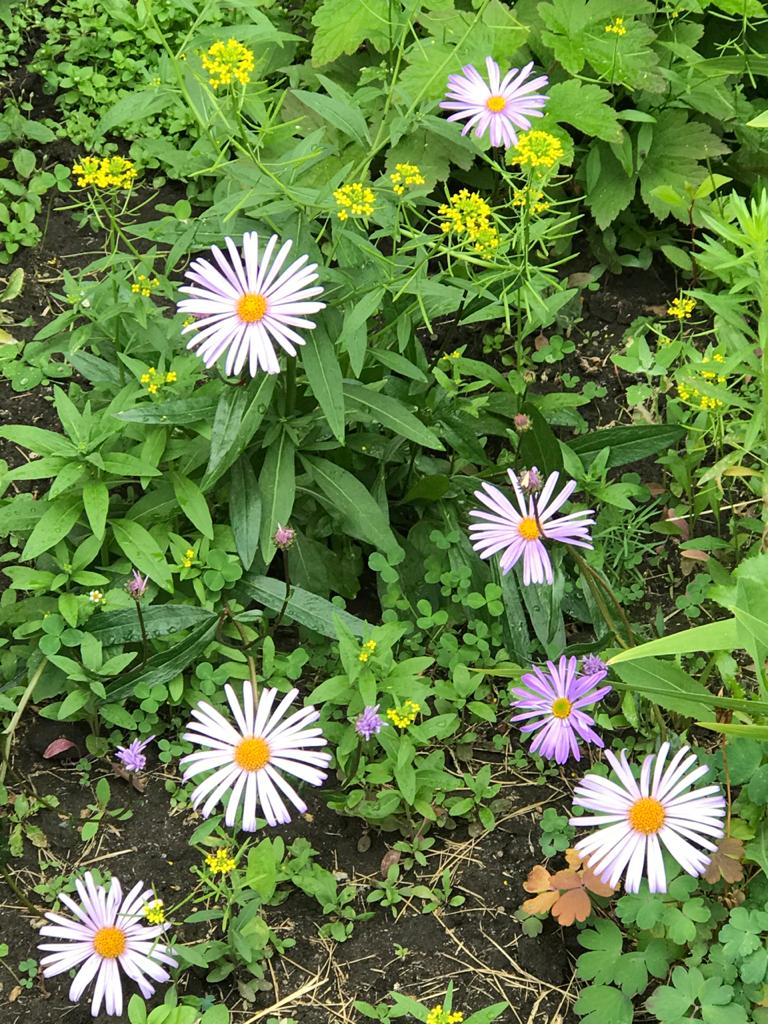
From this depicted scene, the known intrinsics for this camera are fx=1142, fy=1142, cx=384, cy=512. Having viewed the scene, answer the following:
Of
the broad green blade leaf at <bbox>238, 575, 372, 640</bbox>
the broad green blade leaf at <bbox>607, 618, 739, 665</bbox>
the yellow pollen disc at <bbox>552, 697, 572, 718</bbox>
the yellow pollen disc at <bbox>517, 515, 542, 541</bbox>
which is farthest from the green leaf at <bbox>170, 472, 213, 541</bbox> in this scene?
the broad green blade leaf at <bbox>607, 618, 739, 665</bbox>

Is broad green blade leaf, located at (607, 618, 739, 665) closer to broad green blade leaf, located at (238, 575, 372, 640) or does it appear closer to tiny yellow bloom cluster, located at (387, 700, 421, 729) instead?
tiny yellow bloom cluster, located at (387, 700, 421, 729)

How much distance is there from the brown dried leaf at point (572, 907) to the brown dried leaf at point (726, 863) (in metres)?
0.20

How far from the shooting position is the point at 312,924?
78.3 inches

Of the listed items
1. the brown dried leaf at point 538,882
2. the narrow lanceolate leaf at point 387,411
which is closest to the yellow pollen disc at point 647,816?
the brown dried leaf at point 538,882

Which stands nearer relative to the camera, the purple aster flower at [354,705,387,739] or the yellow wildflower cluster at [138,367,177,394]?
the purple aster flower at [354,705,387,739]

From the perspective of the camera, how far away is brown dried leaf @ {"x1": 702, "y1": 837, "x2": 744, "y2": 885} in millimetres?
1802

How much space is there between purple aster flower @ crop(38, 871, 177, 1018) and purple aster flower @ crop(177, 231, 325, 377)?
2.84 ft

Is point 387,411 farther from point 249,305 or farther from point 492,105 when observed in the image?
point 492,105

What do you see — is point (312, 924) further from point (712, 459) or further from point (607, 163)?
point (607, 163)

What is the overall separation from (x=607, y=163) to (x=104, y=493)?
1.58 m

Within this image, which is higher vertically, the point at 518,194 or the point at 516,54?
the point at 516,54

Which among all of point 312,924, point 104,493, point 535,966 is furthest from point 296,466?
point 535,966

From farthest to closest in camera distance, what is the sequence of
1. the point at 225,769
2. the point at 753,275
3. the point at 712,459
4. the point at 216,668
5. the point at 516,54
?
the point at 516,54
the point at 712,459
the point at 216,668
the point at 753,275
the point at 225,769

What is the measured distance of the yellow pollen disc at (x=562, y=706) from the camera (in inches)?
77.5
